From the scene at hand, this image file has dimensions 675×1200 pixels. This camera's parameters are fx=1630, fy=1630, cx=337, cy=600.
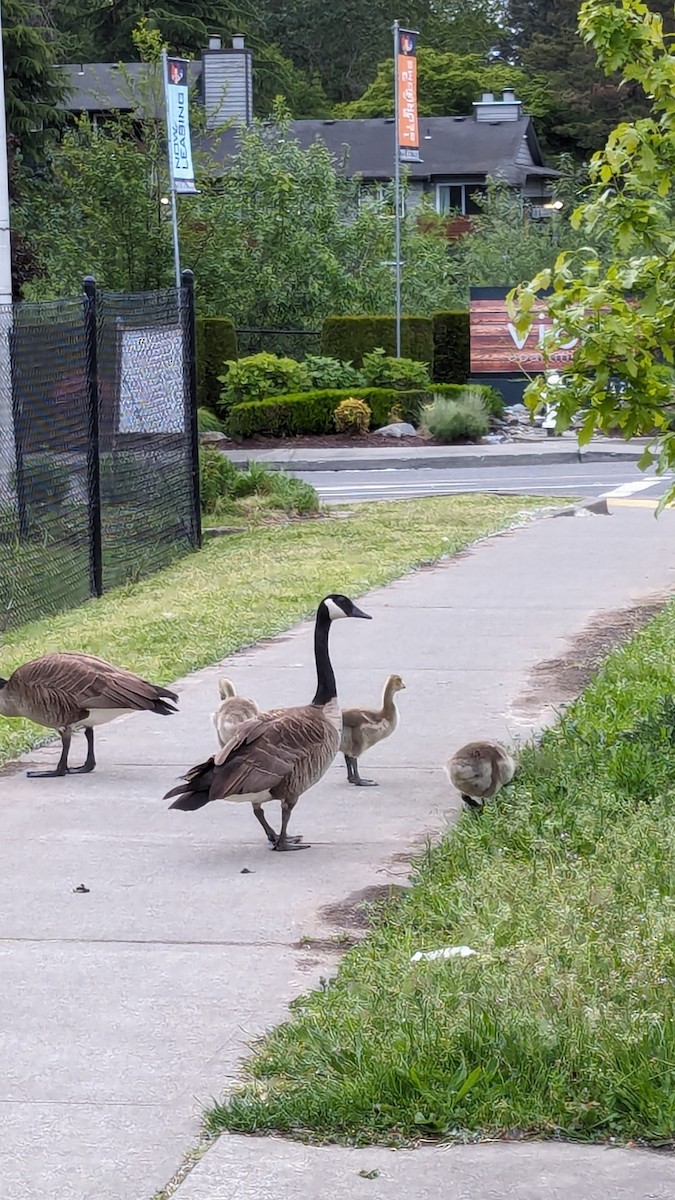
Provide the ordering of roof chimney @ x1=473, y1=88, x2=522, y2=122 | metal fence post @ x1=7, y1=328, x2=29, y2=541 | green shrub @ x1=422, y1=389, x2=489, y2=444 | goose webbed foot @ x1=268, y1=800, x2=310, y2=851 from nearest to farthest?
goose webbed foot @ x1=268, y1=800, x2=310, y2=851 < metal fence post @ x1=7, y1=328, x2=29, y2=541 < green shrub @ x1=422, y1=389, x2=489, y2=444 < roof chimney @ x1=473, y1=88, x2=522, y2=122

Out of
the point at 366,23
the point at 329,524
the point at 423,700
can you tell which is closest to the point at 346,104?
the point at 366,23

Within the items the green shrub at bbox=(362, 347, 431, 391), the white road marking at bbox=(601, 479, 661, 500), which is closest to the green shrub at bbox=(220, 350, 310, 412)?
the green shrub at bbox=(362, 347, 431, 391)

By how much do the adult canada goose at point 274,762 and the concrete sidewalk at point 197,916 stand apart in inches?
9.3

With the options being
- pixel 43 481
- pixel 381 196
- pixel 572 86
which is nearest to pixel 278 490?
pixel 43 481

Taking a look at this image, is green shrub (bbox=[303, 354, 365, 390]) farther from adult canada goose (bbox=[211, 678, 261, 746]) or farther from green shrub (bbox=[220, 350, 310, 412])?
adult canada goose (bbox=[211, 678, 261, 746])

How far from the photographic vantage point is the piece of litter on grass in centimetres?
473

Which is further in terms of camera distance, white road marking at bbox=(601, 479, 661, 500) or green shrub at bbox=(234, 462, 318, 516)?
white road marking at bbox=(601, 479, 661, 500)

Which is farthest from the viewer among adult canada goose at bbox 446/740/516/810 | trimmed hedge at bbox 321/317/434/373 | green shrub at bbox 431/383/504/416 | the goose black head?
trimmed hedge at bbox 321/317/434/373

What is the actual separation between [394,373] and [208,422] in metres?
4.11

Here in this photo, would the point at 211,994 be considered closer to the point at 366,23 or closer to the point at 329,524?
the point at 329,524

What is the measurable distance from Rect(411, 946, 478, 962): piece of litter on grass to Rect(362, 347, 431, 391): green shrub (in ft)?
82.9

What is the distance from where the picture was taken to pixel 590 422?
6.70 m

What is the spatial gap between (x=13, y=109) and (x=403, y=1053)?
36.3 metres

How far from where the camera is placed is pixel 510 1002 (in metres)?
4.32
